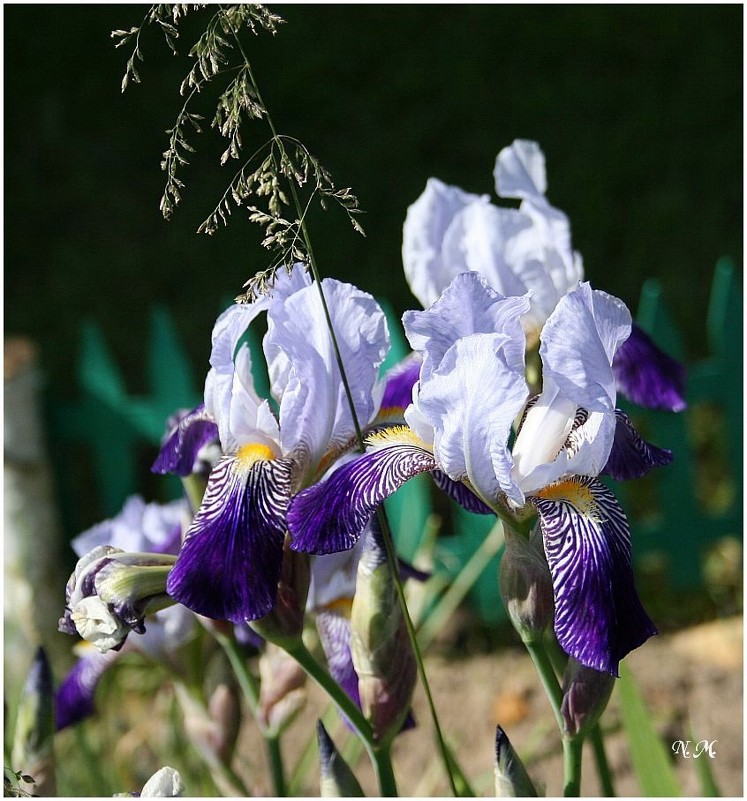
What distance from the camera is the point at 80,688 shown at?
40.9 inches

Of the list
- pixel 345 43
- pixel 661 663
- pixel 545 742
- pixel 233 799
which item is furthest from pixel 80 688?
pixel 345 43

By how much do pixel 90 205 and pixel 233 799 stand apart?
3327 millimetres

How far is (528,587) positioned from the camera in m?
0.68

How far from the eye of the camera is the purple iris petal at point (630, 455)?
81 cm

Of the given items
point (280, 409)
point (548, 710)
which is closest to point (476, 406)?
point (280, 409)

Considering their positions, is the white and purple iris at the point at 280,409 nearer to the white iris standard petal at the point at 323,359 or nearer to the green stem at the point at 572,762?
the white iris standard petal at the point at 323,359

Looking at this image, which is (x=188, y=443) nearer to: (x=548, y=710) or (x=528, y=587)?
(x=528, y=587)

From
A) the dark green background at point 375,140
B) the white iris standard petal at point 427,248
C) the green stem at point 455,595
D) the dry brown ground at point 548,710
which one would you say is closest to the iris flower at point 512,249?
the white iris standard petal at point 427,248

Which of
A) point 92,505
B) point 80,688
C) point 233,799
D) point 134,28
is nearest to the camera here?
point 134,28

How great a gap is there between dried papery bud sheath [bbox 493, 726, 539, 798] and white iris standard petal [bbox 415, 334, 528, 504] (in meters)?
0.17

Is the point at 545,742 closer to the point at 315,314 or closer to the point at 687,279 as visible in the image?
the point at 315,314

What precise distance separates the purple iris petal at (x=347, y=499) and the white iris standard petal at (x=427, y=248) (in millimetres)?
322

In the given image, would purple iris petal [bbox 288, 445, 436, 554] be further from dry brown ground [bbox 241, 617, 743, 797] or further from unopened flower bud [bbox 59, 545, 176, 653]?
dry brown ground [bbox 241, 617, 743, 797]

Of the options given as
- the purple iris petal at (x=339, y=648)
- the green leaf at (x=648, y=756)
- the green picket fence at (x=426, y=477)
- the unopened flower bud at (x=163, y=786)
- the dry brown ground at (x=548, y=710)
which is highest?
the unopened flower bud at (x=163, y=786)
